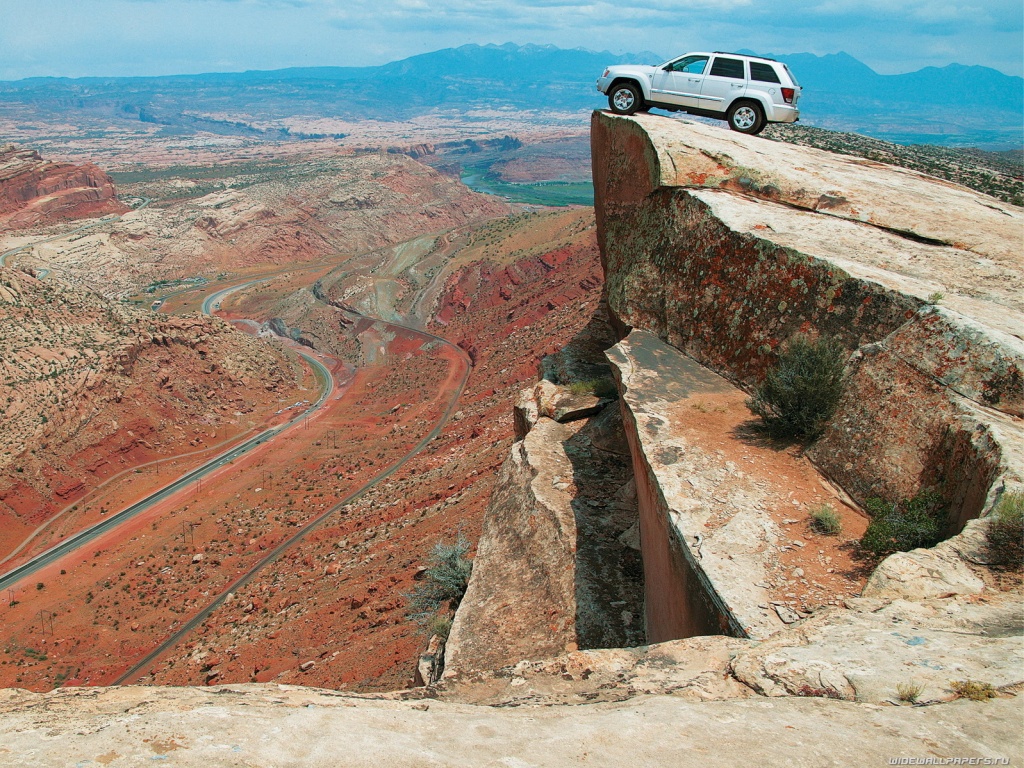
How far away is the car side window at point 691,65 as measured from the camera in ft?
46.8

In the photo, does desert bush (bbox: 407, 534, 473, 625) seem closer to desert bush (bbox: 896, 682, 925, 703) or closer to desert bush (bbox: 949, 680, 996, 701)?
desert bush (bbox: 896, 682, 925, 703)

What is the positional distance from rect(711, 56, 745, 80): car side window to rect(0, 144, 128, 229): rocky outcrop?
99.0m

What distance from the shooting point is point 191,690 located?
17.5 feet

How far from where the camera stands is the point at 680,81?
14531 millimetres

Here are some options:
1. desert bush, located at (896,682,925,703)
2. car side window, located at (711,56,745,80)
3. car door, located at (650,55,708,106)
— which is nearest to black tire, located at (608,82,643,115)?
car door, located at (650,55,708,106)

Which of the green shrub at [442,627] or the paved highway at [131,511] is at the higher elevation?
the green shrub at [442,627]

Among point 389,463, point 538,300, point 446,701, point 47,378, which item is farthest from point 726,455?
point 538,300

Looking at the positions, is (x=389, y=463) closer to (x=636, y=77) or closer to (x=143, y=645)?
(x=143, y=645)

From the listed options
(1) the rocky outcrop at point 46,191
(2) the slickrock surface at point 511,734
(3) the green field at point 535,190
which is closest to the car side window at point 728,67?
(2) the slickrock surface at point 511,734

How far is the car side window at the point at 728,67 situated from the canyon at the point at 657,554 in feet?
4.37

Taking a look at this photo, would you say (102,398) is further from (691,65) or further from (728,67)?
(728,67)

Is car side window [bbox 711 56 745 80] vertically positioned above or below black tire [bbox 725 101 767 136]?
above

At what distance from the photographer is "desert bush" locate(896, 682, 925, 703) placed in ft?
14.1

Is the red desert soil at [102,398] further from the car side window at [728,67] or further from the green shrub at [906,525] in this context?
the green shrub at [906,525]
